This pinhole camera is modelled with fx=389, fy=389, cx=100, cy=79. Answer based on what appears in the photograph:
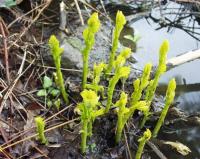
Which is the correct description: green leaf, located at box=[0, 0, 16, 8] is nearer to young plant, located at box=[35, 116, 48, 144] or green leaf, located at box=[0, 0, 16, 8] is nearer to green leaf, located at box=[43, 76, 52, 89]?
green leaf, located at box=[43, 76, 52, 89]

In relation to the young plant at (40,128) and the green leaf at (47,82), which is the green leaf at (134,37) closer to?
the green leaf at (47,82)

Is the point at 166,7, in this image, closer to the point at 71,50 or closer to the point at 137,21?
the point at 137,21

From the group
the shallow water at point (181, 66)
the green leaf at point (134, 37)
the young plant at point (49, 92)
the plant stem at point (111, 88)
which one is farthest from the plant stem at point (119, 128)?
the green leaf at point (134, 37)

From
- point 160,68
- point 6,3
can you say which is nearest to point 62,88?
point 160,68

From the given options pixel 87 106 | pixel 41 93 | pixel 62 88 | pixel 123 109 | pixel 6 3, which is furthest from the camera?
pixel 6 3

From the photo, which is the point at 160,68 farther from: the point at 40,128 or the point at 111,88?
the point at 40,128

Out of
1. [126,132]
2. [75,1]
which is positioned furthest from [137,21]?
[126,132]

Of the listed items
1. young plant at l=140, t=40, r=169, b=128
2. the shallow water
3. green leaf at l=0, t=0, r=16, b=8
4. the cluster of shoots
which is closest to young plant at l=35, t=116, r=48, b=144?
the cluster of shoots
